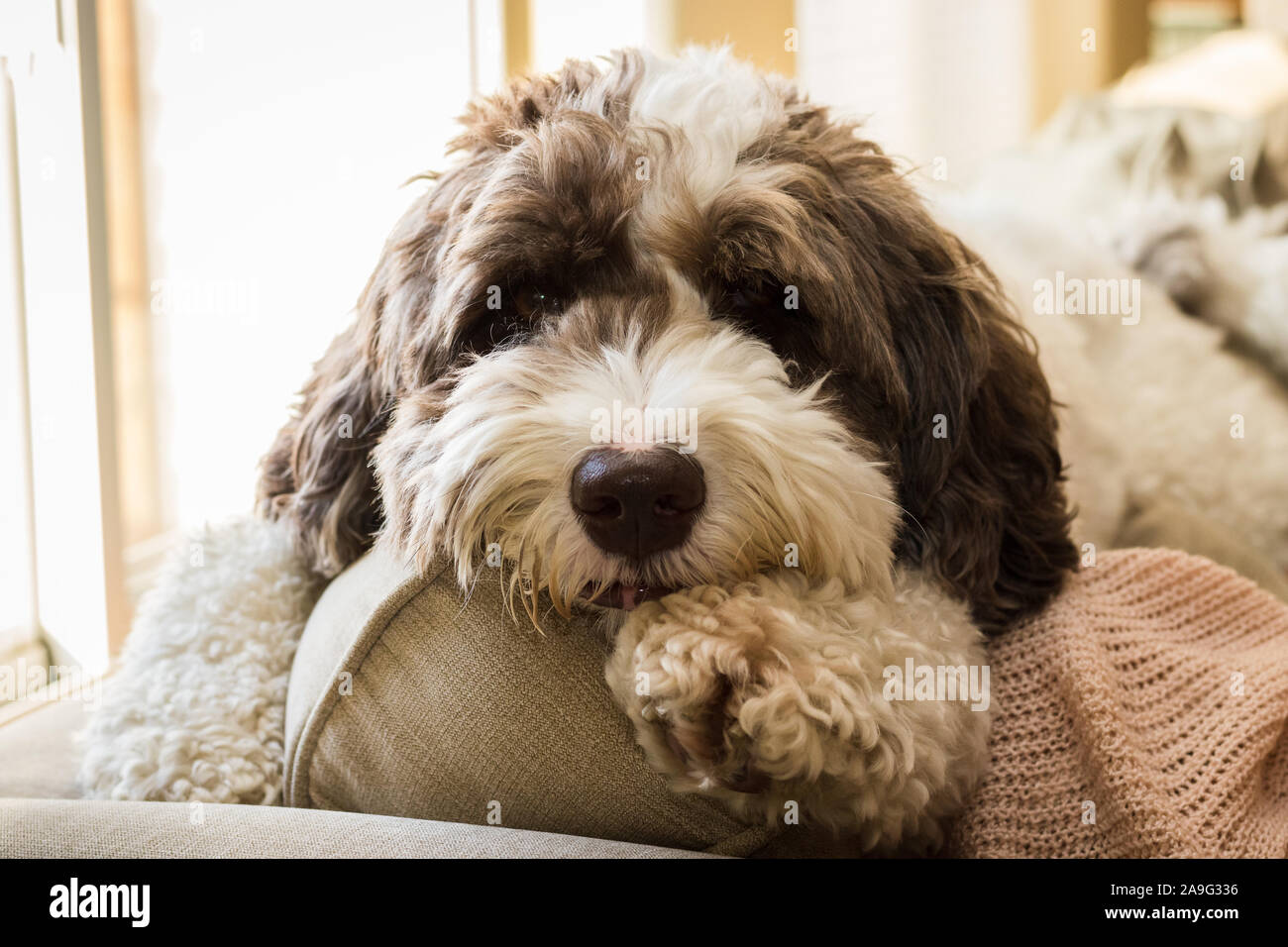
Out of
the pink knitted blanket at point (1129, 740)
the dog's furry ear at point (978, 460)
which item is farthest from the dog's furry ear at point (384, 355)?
the pink knitted blanket at point (1129, 740)

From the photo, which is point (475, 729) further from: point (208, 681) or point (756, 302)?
point (756, 302)

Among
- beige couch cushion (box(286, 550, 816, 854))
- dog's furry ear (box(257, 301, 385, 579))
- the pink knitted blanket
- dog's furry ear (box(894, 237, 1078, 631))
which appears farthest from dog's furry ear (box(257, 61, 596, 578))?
the pink knitted blanket

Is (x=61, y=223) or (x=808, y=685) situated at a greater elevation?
(x=61, y=223)

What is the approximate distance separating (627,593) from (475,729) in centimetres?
26

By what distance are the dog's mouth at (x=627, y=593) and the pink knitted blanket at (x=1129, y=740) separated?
20.2 inches

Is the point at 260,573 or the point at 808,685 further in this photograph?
the point at 260,573

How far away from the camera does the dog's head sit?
134 cm

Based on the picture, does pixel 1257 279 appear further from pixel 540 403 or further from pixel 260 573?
pixel 260 573

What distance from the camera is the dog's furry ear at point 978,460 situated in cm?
160

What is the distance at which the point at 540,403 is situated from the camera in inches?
55.4

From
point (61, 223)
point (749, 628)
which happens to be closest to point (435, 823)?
point (749, 628)

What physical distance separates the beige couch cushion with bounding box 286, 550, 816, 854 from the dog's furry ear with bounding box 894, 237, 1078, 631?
551 millimetres

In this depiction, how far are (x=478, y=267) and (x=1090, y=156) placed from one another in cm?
293
